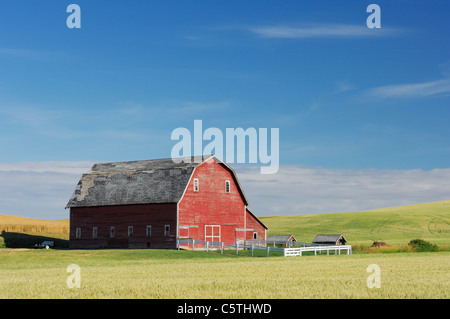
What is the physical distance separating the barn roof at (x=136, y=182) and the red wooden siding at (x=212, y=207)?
2.32 ft

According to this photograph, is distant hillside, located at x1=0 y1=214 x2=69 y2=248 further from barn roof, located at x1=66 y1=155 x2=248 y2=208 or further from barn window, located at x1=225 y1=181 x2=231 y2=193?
barn window, located at x1=225 y1=181 x2=231 y2=193

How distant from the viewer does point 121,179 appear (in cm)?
5684

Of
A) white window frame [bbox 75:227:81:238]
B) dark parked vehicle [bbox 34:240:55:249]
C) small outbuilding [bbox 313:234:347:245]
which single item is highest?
white window frame [bbox 75:227:81:238]

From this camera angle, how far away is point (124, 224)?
5497cm

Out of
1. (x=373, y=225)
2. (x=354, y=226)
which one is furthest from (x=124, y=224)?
(x=373, y=225)

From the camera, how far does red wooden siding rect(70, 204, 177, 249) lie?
52406mm

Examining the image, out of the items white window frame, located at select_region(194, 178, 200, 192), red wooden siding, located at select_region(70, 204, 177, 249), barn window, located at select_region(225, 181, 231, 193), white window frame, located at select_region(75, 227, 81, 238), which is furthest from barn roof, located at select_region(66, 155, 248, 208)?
white window frame, located at select_region(75, 227, 81, 238)

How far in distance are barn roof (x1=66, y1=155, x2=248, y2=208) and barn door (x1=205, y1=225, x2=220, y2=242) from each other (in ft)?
13.8

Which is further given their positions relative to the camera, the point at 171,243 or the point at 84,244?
the point at 84,244

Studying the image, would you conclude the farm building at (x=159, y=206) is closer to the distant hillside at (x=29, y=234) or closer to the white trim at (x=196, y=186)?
the white trim at (x=196, y=186)
